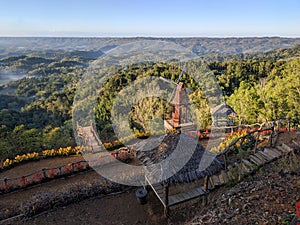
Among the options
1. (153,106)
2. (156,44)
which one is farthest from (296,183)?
(153,106)

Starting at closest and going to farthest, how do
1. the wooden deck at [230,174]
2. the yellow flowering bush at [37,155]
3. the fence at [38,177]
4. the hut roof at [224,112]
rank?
the wooden deck at [230,174] < the fence at [38,177] < the yellow flowering bush at [37,155] < the hut roof at [224,112]

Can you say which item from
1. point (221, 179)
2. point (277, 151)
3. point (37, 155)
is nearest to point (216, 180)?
point (221, 179)

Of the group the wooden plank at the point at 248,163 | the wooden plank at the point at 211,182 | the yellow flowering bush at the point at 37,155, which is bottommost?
the yellow flowering bush at the point at 37,155

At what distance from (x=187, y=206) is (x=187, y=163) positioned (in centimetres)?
128

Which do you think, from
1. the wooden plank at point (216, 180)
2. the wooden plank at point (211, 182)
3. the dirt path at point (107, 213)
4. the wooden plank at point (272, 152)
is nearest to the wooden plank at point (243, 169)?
the wooden plank at point (216, 180)

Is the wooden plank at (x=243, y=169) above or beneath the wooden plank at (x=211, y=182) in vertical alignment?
above

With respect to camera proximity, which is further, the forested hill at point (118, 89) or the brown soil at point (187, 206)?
the forested hill at point (118, 89)

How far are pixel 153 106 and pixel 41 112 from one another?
688 inches

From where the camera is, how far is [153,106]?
17.8 meters

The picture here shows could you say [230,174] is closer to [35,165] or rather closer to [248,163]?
[248,163]

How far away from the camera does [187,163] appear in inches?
231

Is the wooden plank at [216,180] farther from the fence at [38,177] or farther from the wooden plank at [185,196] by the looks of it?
the fence at [38,177]

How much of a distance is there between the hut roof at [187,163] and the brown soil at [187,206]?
640 millimetres

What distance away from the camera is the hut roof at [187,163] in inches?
228
